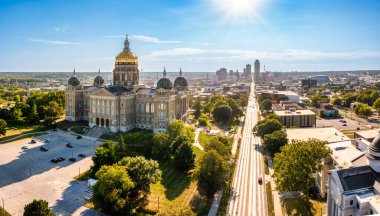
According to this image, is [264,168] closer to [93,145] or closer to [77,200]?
[77,200]

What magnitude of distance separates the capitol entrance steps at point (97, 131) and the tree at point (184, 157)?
38558 mm

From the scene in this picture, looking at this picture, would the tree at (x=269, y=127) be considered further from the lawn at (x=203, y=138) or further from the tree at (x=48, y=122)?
the tree at (x=48, y=122)

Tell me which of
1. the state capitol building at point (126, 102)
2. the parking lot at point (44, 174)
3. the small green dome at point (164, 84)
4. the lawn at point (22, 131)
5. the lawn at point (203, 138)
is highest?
the small green dome at point (164, 84)

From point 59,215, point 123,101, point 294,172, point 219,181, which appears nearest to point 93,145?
point 123,101

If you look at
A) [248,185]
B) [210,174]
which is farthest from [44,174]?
[248,185]

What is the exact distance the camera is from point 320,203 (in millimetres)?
51125

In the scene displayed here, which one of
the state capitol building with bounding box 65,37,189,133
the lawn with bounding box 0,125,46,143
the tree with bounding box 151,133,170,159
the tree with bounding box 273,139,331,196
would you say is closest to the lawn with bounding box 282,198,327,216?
the tree with bounding box 273,139,331,196

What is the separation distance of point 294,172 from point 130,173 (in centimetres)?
2877

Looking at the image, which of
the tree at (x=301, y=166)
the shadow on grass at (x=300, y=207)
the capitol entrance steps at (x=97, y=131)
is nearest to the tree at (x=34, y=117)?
the capitol entrance steps at (x=97, y=131)

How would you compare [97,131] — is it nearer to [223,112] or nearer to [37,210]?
[223,112]

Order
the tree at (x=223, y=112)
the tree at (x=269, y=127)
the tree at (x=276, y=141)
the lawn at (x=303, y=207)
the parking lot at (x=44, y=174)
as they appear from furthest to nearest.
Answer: the tree at (x=223, y=112), the tree at (x=269, y=127), the tree at (x=276, y=141), the parking lot at (x=44, y=174), the lawn at (x=303, y=207)

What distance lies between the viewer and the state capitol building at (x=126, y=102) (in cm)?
9512

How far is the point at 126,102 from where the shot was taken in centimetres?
9619

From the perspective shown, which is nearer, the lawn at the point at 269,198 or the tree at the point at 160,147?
the lawn at the point at 269,198
